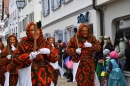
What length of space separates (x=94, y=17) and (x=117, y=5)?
202 cm

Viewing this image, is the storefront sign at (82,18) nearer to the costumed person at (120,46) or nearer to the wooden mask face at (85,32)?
the costumed person at (120,46)

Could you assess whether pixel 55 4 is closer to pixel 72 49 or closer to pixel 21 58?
pixel 72 49

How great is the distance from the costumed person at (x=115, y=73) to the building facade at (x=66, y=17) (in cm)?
497

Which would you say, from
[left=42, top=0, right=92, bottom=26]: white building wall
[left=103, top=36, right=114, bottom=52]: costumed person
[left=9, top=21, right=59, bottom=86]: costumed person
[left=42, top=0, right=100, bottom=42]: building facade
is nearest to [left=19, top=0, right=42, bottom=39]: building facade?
[left=42, top=0, right=100, bottom=42]: building facade

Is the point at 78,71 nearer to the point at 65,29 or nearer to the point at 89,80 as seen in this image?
the point at 89,80

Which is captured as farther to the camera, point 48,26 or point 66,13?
point 48,26

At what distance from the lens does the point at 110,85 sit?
27.6 ft

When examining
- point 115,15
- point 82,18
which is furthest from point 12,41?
point 82,18

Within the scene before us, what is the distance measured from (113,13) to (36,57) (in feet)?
22.5

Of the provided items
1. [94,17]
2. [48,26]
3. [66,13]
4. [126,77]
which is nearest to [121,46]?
[126,77]

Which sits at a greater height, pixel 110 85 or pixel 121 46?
pixel 121 46

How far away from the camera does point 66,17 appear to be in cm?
1841

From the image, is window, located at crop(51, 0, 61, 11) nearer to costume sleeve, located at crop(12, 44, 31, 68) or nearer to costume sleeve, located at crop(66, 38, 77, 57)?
costume sleeve, located at crop(66, 38, 77, 57)

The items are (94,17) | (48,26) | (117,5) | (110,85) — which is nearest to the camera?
(110,85)
